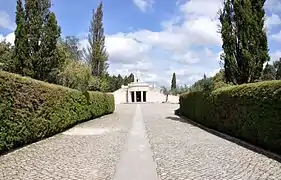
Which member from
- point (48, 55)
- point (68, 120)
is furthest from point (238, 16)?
point (48, 55)

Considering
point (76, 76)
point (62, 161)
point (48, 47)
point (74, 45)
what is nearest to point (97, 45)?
point (76, 76)

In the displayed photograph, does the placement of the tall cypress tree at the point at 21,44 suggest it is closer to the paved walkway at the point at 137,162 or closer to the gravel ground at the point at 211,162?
the paved walkway at the point at 137,162

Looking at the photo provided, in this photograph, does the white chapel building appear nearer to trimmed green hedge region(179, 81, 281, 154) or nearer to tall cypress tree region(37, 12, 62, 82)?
tall cypress tree region(37, 12, 62, 82)

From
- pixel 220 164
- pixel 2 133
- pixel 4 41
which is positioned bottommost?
pixel 220 164

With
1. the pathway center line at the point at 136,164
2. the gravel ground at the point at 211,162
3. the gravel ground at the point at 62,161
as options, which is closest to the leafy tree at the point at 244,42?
the gravel ground at the point at 211,162

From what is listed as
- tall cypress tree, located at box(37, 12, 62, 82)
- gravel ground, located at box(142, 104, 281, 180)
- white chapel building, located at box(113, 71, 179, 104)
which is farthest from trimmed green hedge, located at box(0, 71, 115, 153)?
white chapel building, located at box(113, 71, 179, 104)

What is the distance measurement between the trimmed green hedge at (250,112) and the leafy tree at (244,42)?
1694 mm

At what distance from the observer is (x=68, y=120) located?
14102mm

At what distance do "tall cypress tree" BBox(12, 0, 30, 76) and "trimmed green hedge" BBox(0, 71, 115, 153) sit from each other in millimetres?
7569

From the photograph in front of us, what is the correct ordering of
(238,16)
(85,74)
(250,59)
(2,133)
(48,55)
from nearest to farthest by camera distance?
1. (2,133)
2. (250,59)
3. (238,16)
4. (48,55)
5. (85,74)

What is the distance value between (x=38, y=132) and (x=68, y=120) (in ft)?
13.3

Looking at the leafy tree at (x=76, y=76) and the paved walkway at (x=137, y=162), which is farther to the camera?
the leafy tree at (x=76, y=76)

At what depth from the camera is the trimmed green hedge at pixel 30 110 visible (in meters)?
7.67

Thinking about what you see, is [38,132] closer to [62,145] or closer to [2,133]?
[62,145]
